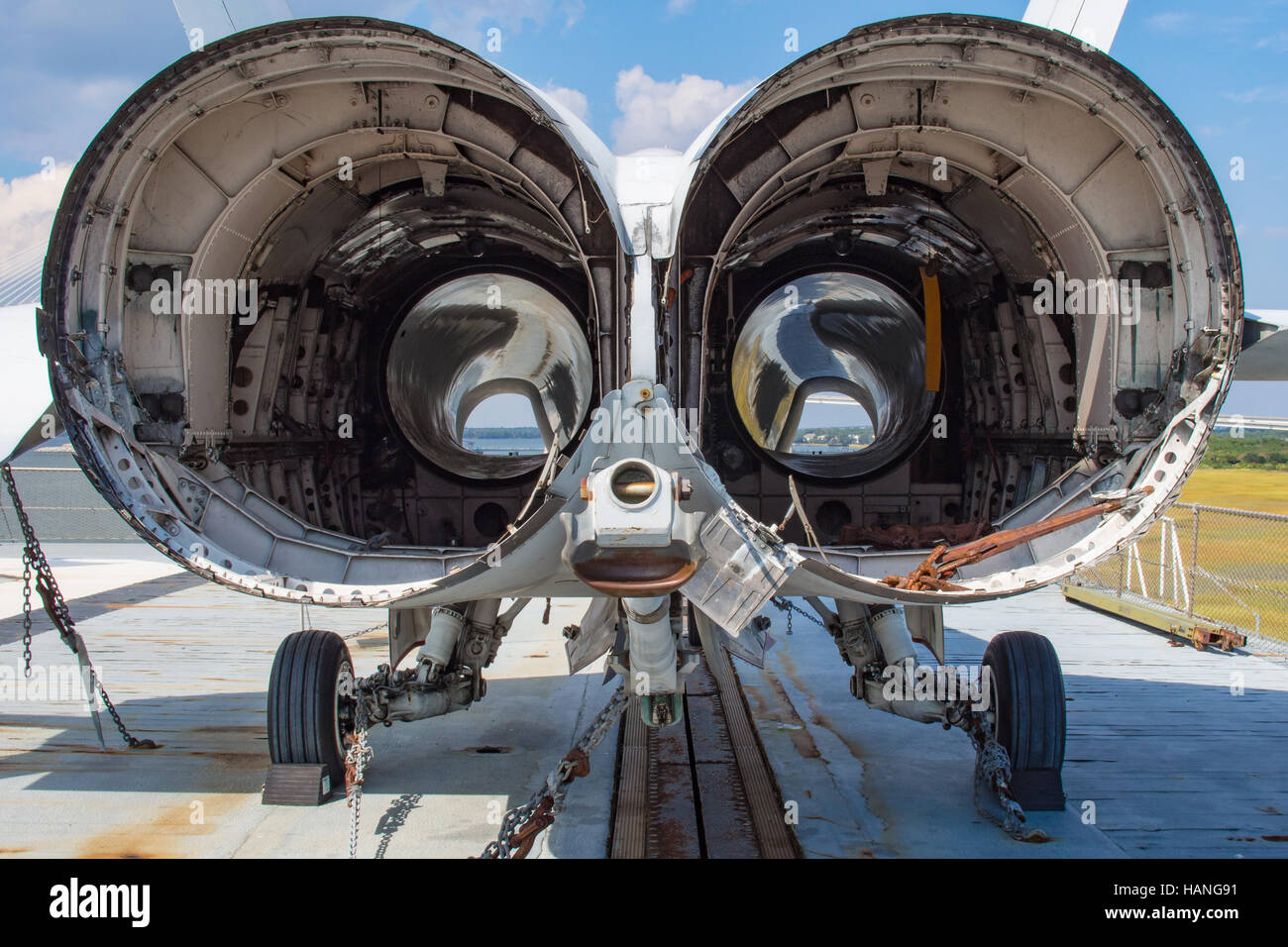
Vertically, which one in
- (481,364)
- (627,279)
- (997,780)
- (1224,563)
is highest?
(481,364)

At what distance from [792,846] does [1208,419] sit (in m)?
2.76

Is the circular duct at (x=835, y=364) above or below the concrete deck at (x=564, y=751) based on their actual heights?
above

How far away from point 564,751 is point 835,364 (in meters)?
7.97

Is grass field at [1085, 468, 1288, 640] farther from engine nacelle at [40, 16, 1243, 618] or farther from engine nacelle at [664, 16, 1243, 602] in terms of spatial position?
engine nacelle at [40, 16, 1243, 618]

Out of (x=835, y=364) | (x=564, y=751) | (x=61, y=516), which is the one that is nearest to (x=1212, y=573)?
(x=835, y=364)

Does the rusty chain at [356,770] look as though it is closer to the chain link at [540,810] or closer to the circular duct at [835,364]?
the chain link at [540,810]

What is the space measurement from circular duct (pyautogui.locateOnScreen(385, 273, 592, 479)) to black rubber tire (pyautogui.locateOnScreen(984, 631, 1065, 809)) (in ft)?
9.30

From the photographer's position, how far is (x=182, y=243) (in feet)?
15.8

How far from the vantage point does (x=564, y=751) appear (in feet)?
21.8

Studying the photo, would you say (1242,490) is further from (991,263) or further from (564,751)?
(564,751)

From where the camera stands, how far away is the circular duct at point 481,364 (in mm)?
7586

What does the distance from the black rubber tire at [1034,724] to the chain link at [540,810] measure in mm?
2159

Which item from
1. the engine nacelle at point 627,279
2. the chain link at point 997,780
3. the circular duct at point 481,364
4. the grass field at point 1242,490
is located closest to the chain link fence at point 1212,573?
the grass field at point 1242,490

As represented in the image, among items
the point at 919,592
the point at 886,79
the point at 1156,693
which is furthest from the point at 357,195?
the point at 1156,693
